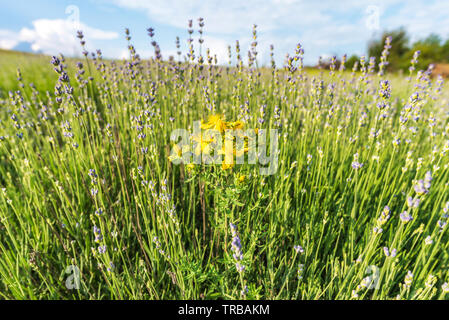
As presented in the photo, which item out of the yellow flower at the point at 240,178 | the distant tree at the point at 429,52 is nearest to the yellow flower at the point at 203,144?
the yellow flower at the point at 240,178

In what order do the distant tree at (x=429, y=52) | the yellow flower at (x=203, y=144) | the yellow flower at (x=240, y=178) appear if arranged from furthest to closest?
the distant tree at (x=429, y=52) → the yellow flower at (x=240, y=178) → the yellow flower at (x=203, y=144)

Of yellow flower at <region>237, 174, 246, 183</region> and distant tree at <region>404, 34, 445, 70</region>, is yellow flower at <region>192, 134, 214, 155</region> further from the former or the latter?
distant tree at <region>404, 34, 445, 70</region>

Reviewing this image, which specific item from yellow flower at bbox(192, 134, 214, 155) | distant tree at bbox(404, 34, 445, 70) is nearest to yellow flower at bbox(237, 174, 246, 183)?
yellow flower at bbox(192, 134, 214, 155)

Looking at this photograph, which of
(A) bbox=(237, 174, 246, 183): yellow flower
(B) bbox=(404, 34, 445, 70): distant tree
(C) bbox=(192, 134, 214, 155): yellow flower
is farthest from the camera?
(B) bbox=(404, 34, 445, 70): distant tree

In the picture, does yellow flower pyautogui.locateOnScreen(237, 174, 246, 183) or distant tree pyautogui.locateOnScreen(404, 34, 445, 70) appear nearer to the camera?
yellow flower pyautogui.locateOnScreen(237, 174, 246, 183)

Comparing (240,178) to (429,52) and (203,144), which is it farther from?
(429,52)

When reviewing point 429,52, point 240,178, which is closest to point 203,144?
point 240,178

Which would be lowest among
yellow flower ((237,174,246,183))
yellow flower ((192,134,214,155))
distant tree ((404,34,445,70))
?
yellow flower ((237,174,246,183))

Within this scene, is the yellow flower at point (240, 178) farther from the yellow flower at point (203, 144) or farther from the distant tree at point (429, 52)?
the distant tree at point (429, 52)

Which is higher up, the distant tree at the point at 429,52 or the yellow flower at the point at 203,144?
the distant tree at the point at 429,52

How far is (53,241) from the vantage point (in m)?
2.01

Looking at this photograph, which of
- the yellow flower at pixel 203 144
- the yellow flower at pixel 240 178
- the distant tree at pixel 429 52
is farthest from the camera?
the distant tree at pixel 429 52
